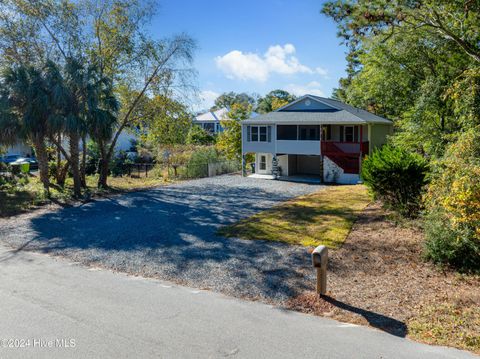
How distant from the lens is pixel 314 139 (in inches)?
1033

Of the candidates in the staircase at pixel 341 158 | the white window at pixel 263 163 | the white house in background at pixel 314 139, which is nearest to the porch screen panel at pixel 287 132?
the white house in background at pixel 314 139

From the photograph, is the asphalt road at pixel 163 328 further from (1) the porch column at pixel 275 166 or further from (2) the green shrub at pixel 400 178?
(1) the porch column at pixel 275 166

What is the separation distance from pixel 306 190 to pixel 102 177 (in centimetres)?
1173

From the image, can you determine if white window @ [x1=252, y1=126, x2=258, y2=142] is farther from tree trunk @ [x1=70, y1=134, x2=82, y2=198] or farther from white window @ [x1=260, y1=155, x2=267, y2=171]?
tree trunk @ [x1=70, y1=134, x2=82, y2=198]

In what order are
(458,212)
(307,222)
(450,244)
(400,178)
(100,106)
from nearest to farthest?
(458,212)
(450,244)
(400,178)
(307,222)
(100,106)

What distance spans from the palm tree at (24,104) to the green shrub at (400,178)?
15.0m

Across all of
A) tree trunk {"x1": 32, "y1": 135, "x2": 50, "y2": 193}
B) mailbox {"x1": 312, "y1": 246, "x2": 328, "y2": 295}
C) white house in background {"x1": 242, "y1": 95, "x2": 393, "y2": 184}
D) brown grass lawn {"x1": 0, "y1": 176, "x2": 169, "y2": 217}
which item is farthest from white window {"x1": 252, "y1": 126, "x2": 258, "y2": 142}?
mailbox {"x1": 312, "y1": 246, "x2": 328, "y2": 295}

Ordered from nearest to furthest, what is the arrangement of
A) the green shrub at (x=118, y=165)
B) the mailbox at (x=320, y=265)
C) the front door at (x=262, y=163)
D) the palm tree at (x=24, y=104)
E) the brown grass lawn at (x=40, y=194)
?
the mailbox at (x=320, y=265), the brown grass lawn at (x=40, y=194), the palm tree at (x=24, y=104), the front door at (x=262, y=163), the green shrub at (x=118, y=165)

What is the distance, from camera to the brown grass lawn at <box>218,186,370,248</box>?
11.3 metres

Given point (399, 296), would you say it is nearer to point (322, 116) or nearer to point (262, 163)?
point (322, 116)

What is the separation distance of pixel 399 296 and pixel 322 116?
18.6m

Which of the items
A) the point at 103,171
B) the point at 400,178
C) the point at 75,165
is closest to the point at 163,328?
the point at 400,178

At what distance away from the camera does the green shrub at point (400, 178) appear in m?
12.8

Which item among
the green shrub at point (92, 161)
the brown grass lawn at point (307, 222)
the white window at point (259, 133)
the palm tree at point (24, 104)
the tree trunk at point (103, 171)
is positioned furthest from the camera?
the green shrub at point (92, 161)
